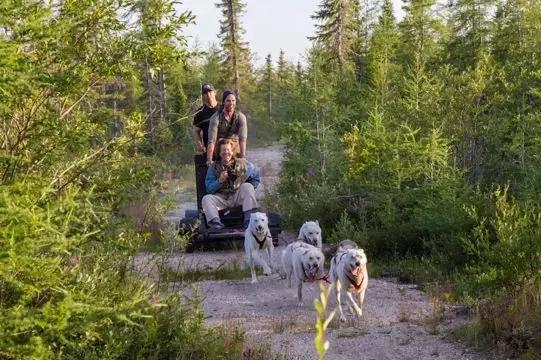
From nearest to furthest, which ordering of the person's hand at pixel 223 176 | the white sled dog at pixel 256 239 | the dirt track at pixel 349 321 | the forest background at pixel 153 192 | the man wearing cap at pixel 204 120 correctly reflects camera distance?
1. the forest background at pixel 153 192
2. the dirt track at pixel 349 321
3. the white sled dog at pixel 256 239
4. the person's hand at pixel 223 176
5. the man wearing cap at pixel 204 120

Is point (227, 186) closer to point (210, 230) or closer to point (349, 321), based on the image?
point (210, 230)

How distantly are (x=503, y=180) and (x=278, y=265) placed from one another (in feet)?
16.2

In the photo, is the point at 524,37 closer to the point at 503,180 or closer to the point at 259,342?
the point at 503,180

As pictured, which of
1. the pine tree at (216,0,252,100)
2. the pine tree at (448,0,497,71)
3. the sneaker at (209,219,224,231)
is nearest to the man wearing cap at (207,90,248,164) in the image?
the sneaker at (209,219,224,231)

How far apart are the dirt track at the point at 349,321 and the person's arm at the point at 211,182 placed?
8.14ft

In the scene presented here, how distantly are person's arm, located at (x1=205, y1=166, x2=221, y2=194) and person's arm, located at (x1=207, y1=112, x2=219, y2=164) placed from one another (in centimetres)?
20

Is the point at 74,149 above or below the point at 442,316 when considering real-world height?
above

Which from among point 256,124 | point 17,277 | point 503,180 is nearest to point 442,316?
point 17,277

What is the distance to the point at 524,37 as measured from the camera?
72.5 feet

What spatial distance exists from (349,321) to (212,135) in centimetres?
533

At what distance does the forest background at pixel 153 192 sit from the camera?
358 centimetres

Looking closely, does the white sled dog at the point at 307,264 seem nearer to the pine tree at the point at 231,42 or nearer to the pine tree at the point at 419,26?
the pine tree at the point at 419,26

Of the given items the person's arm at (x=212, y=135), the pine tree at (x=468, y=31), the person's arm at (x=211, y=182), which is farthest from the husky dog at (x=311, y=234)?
the pine tree at (x=468, y=31)

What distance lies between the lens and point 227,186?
1109 centimetres
